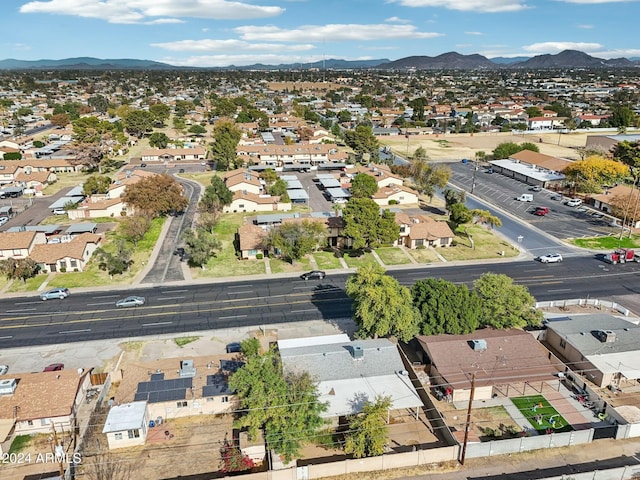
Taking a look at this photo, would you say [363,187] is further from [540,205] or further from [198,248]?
[198,248]

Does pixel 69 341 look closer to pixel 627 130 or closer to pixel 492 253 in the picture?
pixel 492 253

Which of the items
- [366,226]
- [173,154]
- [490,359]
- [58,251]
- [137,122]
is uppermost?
[137,122]

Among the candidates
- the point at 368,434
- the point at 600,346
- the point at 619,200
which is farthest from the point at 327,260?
the point at 619,200

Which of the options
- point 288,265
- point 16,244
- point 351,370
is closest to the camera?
point 351,370

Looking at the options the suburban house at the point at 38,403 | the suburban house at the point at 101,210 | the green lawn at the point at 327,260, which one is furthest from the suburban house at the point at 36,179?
the suburban house at the point at 38,403

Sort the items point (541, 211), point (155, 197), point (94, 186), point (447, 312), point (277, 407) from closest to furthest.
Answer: point (277, 407) < point (447, 312) < point (155, 197) < point (541, 211) < point (94, 186)

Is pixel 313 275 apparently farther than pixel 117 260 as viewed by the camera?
No

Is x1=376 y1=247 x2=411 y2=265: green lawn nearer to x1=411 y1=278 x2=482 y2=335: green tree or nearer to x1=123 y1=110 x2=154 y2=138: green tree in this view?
x1=411 y1=278 x2=482 y2=335: green tree
